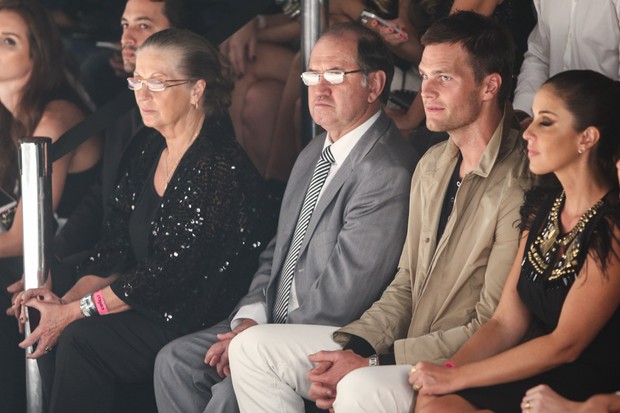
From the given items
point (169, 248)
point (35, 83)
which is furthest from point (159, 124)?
point (35, 83)

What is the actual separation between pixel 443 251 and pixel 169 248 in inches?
46.1

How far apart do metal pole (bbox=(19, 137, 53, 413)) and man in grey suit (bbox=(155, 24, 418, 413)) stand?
74cm

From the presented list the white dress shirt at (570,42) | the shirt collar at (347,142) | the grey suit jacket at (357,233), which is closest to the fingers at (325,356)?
the grey suit jacket at (357,233)

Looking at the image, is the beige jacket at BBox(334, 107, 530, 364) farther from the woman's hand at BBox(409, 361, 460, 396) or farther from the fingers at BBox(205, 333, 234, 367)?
the fingers at BBox(205, 333, 234, 367)

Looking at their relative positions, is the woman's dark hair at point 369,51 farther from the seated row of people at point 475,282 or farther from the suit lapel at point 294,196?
the suit lapel at point 294,196

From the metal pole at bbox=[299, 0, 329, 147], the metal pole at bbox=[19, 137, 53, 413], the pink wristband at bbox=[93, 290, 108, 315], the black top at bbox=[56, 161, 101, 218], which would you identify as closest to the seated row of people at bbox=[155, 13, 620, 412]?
the pink wristband at bbox=[93, 290, 108, 315]

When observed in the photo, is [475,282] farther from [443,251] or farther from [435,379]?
[435,379]

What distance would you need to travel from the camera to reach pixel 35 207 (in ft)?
14.2

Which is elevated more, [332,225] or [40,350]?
[332,225]

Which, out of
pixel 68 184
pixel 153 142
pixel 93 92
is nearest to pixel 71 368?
pixel 153 142

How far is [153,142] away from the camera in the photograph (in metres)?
4.53

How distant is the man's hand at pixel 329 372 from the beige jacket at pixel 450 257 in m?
0.11

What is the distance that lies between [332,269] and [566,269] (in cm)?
97

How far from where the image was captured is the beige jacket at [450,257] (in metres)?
3.27
